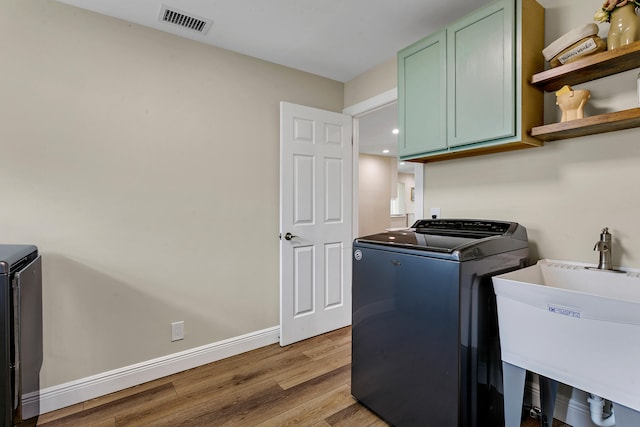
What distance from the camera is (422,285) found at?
152cm

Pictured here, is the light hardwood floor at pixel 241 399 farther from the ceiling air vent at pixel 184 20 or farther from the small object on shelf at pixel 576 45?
the ceiling air vent at pixel 184 20

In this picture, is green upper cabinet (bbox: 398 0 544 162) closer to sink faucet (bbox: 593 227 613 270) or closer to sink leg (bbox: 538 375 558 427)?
sink faucet (bbox: 593 227 613 270)

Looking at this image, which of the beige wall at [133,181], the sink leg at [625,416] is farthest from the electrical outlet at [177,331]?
the sink leg at [625,416]

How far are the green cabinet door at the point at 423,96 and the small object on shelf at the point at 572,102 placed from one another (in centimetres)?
55

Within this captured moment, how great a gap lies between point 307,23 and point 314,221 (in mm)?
1499

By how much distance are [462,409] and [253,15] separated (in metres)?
2.42

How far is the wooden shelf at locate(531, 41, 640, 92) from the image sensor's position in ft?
4.36

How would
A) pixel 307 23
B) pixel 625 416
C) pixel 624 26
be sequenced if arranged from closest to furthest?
pixel 625 416 → pixel 624 26 → pixel 307 23

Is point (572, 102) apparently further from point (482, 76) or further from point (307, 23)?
point (307, 23)

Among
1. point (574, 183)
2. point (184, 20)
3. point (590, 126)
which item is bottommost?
point (574, 183)

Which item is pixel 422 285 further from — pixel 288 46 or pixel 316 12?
pixel 288 46

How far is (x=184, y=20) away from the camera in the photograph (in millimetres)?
2053

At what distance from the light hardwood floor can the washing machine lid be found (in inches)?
39.5

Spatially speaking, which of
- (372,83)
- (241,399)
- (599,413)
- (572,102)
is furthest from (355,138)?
(599,413)
